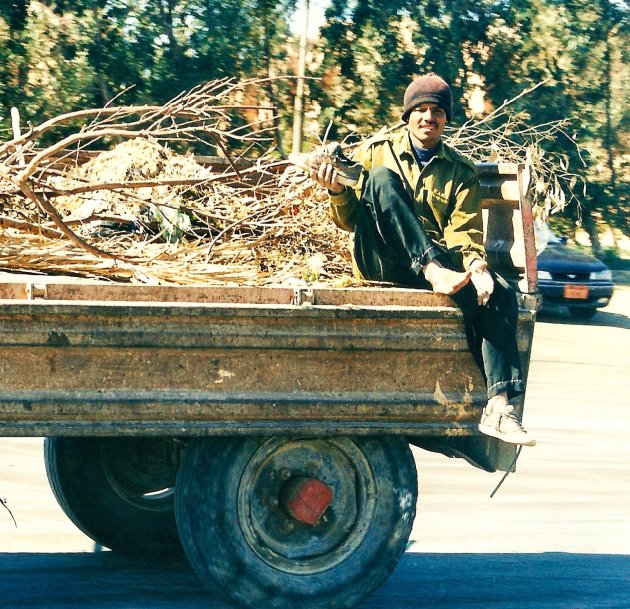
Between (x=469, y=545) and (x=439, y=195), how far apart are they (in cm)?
201

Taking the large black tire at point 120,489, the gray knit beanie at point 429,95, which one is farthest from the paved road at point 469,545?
the gray knit beanie at point 429,95

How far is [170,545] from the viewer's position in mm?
5574

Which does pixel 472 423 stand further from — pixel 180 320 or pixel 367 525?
pixel 180 320

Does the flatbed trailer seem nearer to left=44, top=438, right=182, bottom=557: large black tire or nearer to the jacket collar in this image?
the jacket collar

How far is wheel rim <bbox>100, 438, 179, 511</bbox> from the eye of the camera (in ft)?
18.0

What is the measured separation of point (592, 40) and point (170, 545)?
→ 59.0 feet

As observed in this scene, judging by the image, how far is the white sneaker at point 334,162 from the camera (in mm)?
4625

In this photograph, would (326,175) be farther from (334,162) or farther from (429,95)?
(429,95)

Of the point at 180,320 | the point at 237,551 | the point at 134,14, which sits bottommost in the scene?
the point at 237,551

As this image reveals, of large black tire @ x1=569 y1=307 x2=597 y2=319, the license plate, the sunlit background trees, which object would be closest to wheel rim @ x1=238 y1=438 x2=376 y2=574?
the sunlit background trees

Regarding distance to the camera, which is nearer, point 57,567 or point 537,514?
point 57,567

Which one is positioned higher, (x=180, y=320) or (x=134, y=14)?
(x=134, y=14)

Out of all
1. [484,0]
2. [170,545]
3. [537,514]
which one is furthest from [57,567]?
[484,0]

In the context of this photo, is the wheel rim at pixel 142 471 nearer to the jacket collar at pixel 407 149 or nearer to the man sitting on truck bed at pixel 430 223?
the man sitting on truck bed at pixel 430 223
